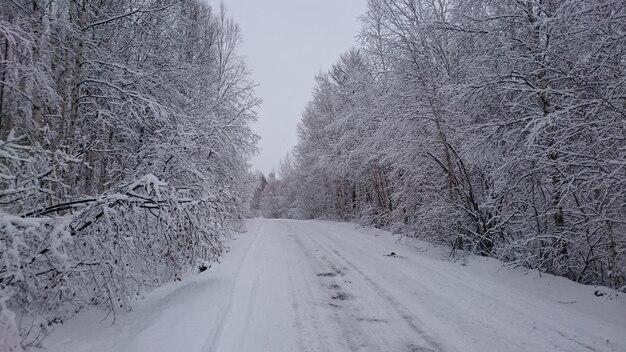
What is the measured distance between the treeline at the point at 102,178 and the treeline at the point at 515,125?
19.6ft

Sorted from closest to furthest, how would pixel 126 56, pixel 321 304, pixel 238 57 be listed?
1. pixel 321 304
2. pixel 126 56
3. pixel 238 57

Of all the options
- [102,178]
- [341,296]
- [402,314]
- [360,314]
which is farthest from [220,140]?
[402,314]

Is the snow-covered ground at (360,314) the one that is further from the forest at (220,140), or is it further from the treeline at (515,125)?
the treeline at (515,125)

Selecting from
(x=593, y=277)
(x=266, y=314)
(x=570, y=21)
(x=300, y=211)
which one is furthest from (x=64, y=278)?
(x=300, y=211)

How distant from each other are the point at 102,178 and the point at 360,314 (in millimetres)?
9534

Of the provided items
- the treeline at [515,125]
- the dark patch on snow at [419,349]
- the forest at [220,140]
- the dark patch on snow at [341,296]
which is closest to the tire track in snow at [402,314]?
the dark patch on snow at [419,349]

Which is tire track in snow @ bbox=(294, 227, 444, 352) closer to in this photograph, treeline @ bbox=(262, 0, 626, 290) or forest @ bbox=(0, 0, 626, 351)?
forest @ bbox=(0, 0, 626, 351)

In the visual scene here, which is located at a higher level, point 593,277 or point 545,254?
point 545,254

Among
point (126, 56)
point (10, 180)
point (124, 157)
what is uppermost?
point (126, 56)

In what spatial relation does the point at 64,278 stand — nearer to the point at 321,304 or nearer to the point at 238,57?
the point at 321,304

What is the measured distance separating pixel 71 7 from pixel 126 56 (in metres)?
1.69

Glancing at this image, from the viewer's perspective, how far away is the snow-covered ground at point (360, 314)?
432cm

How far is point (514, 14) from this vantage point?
780 centimetres

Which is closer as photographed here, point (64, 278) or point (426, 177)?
point (64, 278)
